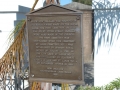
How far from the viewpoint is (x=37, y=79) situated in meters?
3.75

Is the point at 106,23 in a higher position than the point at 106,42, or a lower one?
higher

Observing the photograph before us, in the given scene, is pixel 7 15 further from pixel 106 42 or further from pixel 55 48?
pixel 55 48

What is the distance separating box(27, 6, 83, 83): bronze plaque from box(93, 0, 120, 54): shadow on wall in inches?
130

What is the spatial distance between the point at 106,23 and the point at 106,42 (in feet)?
1.63

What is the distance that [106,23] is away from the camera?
6.74 m

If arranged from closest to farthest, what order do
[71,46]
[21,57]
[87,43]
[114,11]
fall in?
[71,46], [21,57], [114,11], [87,43]

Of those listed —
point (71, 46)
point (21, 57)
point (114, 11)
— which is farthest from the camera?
point (114, 11)

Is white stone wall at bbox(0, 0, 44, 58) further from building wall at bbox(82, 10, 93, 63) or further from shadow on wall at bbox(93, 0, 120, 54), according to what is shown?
building wall at bbox(82, 10, 93, 63)

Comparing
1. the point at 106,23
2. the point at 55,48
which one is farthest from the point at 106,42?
the point at 55,48

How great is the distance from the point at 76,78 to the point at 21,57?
139 cm

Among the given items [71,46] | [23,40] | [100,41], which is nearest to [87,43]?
[100,41]

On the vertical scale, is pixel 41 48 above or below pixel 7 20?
below

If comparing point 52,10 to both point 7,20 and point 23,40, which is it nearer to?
point 23,40

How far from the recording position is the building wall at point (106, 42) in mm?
6652
